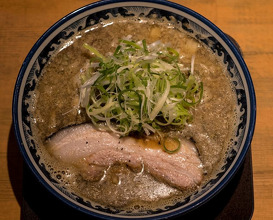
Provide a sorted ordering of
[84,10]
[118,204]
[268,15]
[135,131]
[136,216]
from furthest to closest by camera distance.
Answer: [268,15]
[84,10]
[135,131]
[118,204]
[136,216]

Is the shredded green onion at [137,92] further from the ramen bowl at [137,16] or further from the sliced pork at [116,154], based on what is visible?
the ramen bowl at [137,16]

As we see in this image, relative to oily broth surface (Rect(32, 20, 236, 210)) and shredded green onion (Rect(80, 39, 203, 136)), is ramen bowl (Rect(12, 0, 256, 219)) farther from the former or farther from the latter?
shredded green onion (Rect(80, 39, 203, 136))

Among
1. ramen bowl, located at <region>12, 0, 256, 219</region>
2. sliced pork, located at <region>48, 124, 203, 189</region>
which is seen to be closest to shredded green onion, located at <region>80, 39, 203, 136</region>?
sliced pork, located at <region>48, 124, 203, 189</region>

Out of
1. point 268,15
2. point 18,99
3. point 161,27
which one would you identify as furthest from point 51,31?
point 268,15

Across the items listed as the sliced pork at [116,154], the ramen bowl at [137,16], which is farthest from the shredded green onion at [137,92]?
the ramen bowl at [137,16]

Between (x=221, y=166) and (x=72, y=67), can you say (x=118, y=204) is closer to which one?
(x=221, y=166)

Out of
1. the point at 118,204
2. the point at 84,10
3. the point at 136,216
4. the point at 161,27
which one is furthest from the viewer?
the point at 161,27
